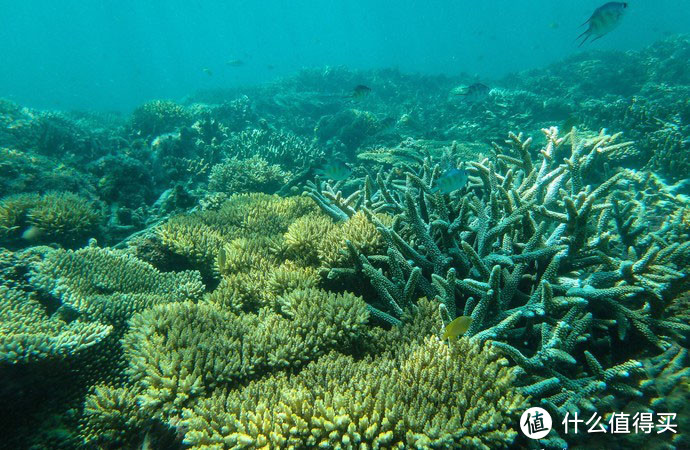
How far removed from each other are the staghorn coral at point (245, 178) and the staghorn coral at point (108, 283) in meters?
3.43

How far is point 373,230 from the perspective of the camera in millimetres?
3662

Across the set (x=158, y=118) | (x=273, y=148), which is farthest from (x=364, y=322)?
(x=158, y=118)

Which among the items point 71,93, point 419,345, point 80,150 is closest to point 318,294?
point 419,345

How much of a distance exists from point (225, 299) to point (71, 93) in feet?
318

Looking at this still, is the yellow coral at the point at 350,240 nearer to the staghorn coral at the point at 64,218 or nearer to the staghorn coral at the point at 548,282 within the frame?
the staghorn coral at the point at 548,282

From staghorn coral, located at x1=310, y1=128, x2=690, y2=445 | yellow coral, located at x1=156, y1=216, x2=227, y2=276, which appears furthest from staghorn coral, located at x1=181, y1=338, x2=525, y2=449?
yellow coral, located at x1=156, y1=216, x2=227, y2=276

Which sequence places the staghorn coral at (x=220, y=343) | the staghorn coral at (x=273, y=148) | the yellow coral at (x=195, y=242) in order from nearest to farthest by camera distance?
the staghorn coral at (x=220, y=343)
the yellow coral at (x=195, y=242)
the staghorn coral at (x=273, y=148)

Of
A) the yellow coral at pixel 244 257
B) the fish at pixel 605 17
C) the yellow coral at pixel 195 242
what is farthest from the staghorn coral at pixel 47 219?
the fish at pixel 605 17

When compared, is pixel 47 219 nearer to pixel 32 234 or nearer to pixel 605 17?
pixel 32 234

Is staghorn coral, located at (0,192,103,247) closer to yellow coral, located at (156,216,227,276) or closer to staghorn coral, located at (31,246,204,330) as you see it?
staghorn coral, located at (31,246,204,330)

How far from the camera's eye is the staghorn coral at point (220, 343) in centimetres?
240

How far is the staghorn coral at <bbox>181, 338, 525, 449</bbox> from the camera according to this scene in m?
1.95

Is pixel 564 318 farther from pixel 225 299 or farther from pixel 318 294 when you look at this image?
pixel 225 299

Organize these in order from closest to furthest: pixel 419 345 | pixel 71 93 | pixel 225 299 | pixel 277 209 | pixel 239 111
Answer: pixel 419 345 → pixel 225 299 → pixel 277 209 → pixel 239 111 → pixel 71 93
